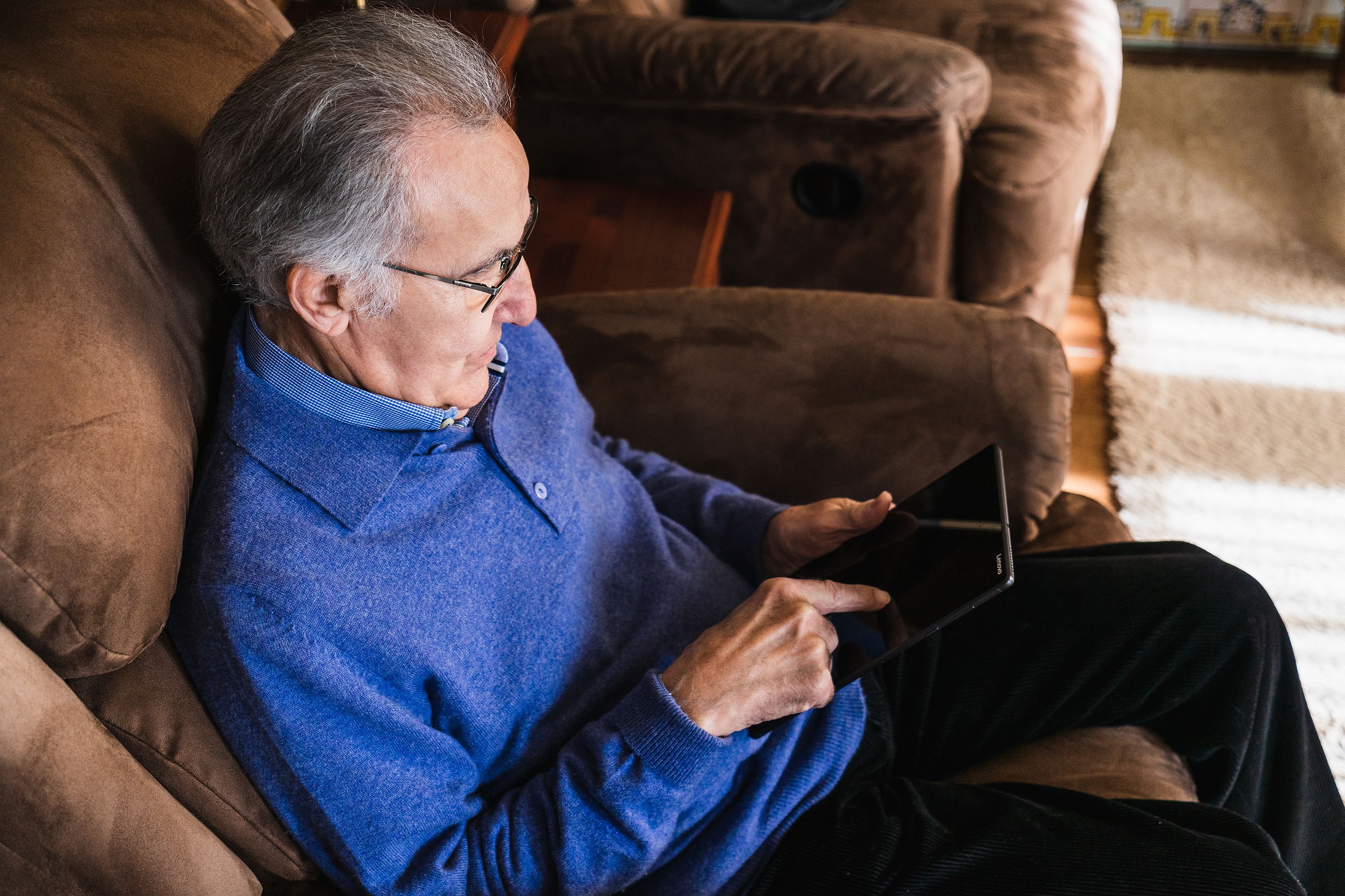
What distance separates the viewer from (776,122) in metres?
1.77

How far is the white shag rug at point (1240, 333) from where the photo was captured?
70.6 inches

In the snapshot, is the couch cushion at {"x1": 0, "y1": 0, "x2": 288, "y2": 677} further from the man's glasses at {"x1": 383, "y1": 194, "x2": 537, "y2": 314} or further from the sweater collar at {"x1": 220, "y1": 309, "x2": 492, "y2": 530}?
the man's glasses at {"x1": 383, "y1": 194, "x2": 537, "y2": 314}

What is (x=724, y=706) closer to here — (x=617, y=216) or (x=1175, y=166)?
(x=617, y=216)

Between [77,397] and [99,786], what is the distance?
256 millimetres

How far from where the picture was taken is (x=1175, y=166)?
2770 millimetres

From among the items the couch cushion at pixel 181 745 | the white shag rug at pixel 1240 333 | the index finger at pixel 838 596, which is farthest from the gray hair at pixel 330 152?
the white shag rug at pixel 1240 333

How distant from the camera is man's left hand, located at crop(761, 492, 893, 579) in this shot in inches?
39.9

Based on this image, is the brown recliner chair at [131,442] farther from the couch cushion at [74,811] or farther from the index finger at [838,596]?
the index finger at [838,596]

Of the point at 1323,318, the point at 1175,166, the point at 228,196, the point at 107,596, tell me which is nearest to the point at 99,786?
the point at 107,596

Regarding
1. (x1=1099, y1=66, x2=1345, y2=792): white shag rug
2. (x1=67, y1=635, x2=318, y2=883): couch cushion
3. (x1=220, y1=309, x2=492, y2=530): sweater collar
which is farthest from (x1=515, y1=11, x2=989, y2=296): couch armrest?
(x1=67, y1=635, x2=318, y2=883): couch cushion

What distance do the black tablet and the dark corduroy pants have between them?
0.34 feet

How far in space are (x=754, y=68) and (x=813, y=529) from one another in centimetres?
97

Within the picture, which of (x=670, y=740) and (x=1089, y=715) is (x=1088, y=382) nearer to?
(x=1089, y=715)

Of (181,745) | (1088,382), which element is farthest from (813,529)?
(1088,382)
